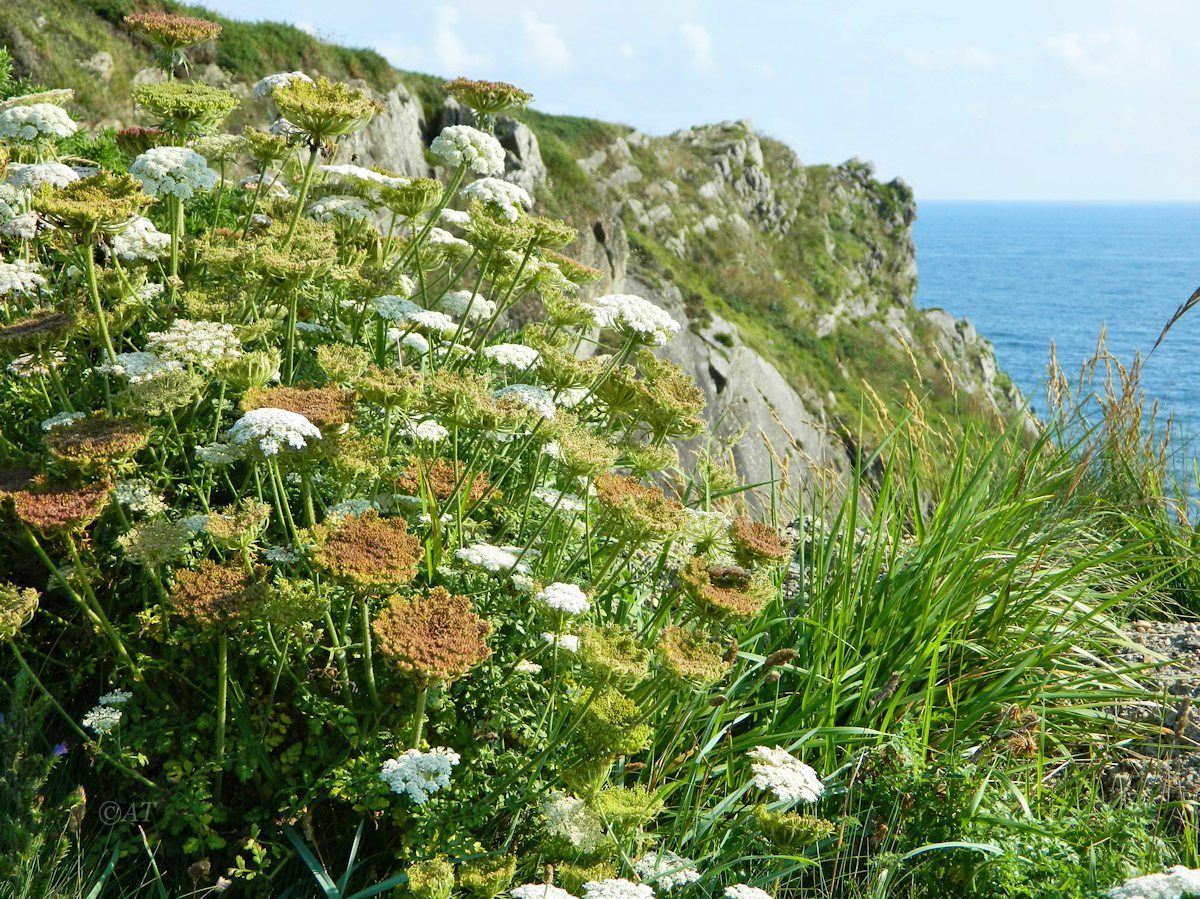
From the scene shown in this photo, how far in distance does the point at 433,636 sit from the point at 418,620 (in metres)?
0.08

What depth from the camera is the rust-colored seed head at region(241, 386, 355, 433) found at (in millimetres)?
2350

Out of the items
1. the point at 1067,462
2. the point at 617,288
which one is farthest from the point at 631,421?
the point at 617,288

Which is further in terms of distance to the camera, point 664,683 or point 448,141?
point 448,141

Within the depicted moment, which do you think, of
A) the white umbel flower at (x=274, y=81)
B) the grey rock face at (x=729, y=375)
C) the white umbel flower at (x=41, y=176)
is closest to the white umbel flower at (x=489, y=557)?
the white umbel flower at (x=41, y=176)

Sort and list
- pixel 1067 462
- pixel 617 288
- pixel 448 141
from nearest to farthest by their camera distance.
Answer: pixel 448 141 < pixel 1067 462 < pixel 617 288

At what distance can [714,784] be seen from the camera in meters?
3.14

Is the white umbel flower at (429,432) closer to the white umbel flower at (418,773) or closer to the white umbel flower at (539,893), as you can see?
the white umbel flower at (418,773)

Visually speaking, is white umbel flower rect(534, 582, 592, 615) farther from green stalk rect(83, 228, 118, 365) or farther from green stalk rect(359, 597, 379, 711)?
green stalk rect(83, 228, 118, 365)

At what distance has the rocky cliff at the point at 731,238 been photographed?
1451cm

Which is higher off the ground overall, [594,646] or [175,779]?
[594,646]

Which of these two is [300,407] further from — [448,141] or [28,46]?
[28,46]

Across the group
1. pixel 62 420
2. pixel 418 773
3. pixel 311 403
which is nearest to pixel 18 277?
pixel 62 420

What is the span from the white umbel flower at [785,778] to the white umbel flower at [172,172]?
2.50 m

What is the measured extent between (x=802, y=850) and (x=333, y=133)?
8.98 feet
